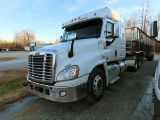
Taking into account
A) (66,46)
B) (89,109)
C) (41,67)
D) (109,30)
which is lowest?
(89,109)

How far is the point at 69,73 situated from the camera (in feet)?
10.9

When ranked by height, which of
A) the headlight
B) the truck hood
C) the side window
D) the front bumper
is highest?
the side window

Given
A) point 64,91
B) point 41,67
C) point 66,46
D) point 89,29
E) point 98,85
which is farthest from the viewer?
point 89,29

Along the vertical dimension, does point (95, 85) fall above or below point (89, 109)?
above

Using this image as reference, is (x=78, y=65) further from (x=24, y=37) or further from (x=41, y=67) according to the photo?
(x=24, y=37)

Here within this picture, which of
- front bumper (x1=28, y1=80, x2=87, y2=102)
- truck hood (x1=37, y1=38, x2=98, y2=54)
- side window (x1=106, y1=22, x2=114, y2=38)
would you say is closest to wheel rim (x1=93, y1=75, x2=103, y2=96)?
front bumper (x1=28, y1=80, x2=87, y2=102)

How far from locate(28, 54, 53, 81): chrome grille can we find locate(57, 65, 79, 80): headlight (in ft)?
0.82

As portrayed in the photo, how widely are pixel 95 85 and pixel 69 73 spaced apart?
1000mm

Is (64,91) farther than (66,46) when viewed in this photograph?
No

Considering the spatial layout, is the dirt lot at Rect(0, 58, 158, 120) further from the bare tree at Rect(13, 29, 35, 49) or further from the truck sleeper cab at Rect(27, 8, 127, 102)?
the bare tree at Rect(13, 29, 35, 49)

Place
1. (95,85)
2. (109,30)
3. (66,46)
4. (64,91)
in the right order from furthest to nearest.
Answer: (109,30) < (95,85) < (66,46) < (64,91)

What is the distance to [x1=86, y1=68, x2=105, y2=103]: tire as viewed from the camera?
375 centimetres

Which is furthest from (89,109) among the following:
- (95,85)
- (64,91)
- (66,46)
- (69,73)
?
(66,46)

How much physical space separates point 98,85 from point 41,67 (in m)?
1.64
